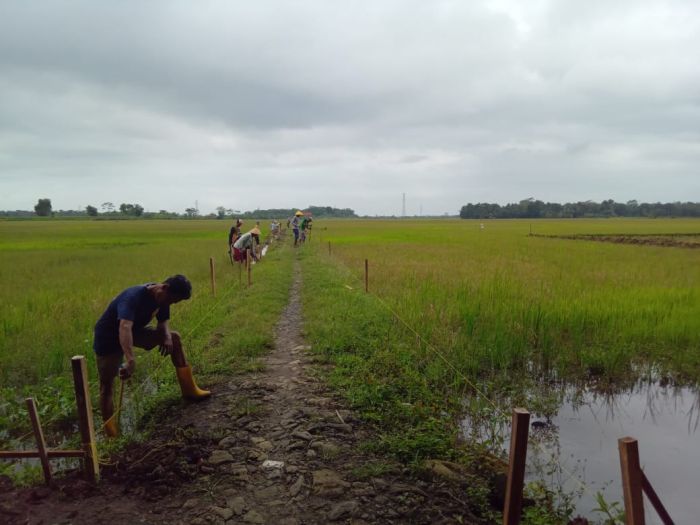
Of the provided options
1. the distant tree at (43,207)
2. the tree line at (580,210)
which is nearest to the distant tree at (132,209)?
the distant tree at (43,207)

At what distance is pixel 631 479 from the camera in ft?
7.19

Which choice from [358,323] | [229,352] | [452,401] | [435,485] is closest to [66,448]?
[229,352]

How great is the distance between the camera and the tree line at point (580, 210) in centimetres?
11019

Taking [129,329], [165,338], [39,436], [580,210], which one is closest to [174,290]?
[129,329]

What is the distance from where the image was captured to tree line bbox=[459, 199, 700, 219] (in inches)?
4338

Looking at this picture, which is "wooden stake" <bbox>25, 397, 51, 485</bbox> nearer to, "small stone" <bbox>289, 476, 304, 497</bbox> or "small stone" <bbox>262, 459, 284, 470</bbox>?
"small stone" <bbox>262, 459, 284, 470</bbox>

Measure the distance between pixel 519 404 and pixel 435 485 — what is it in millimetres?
2174

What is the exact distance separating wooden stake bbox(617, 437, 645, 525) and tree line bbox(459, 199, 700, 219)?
11895 centimetres

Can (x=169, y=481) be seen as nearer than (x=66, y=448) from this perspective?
Yes

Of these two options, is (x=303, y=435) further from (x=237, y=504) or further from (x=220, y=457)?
(x=237, y=504)

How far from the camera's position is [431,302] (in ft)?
29.0

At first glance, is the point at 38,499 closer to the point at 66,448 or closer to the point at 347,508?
the point at 66,448

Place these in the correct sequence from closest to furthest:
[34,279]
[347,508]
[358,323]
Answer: [347,508]
[358,323]
[34,279]

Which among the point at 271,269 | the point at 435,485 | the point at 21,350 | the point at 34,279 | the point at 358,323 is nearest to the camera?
the point at 435,485
